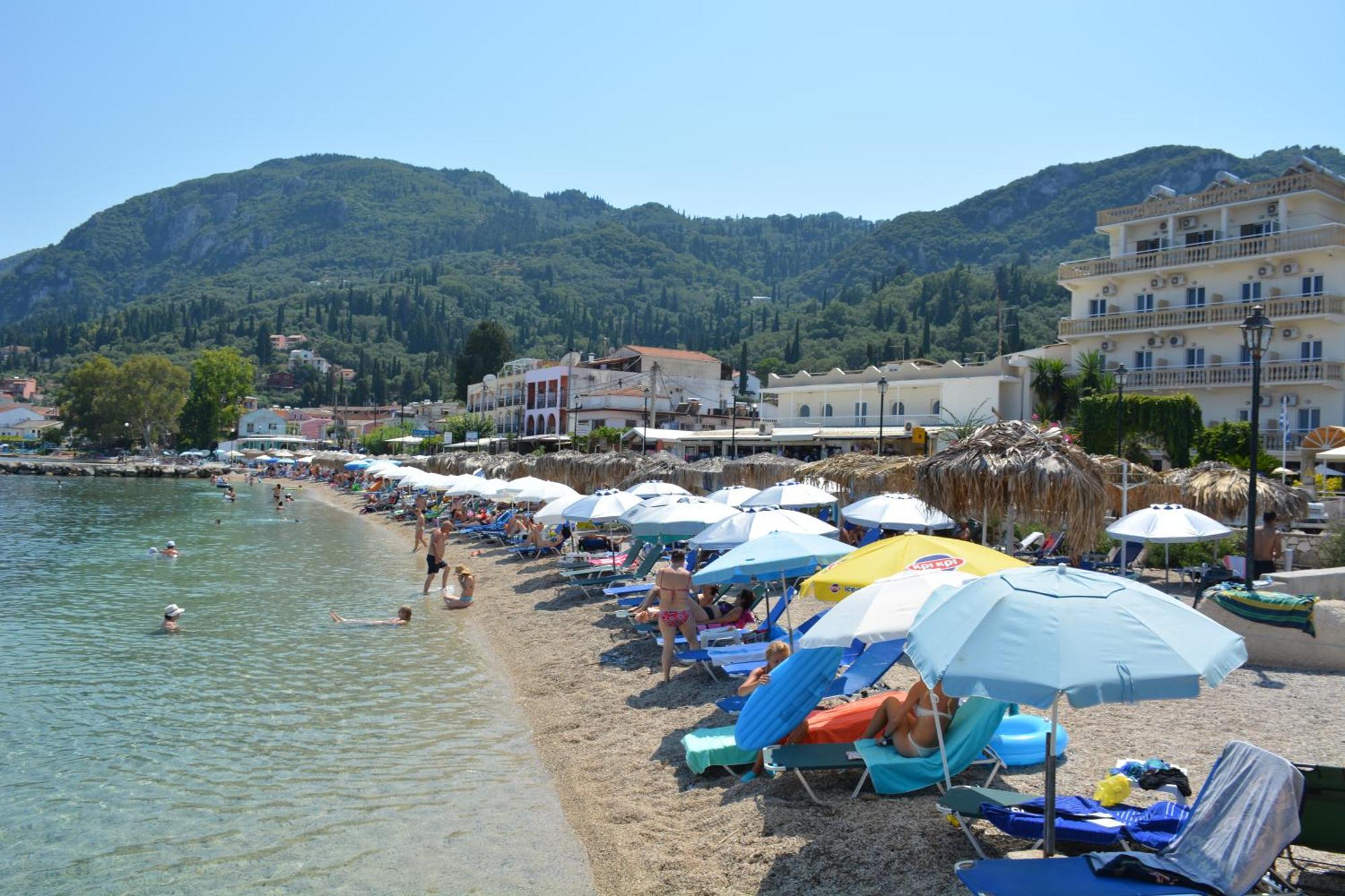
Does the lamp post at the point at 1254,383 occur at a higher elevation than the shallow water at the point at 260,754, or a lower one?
higher

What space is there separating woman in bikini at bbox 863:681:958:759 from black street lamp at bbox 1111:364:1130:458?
19036mm

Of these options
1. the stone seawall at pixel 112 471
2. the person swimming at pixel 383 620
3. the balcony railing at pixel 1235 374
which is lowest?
the stone seawall at pixel 112 471

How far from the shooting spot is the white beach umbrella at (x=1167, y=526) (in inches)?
542

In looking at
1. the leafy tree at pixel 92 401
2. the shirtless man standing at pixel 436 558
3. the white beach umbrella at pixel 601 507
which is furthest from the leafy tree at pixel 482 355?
the white beach umbrella at pixel 601 507

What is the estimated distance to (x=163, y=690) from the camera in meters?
11.2

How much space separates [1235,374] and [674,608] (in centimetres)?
3236

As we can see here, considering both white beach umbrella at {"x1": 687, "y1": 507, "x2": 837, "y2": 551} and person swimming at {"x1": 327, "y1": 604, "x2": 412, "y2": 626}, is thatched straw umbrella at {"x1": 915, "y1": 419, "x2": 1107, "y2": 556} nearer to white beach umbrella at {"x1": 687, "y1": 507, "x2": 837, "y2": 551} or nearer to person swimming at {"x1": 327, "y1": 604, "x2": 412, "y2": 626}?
white beach umbrella at {"x1": 687, "y1": 507, "x2": 837, "y2": 551}

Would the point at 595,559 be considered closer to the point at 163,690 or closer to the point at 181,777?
the point at 163,690

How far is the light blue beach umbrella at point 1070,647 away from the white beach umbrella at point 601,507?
1169 centimetres

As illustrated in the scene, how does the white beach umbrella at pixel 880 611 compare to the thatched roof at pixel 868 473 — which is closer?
the white beach umbrella at pixel 880 611

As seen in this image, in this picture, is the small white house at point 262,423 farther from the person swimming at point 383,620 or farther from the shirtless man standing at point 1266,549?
the shirtless man standing at point 1266,549

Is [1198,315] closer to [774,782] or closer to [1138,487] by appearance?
[1138,487]

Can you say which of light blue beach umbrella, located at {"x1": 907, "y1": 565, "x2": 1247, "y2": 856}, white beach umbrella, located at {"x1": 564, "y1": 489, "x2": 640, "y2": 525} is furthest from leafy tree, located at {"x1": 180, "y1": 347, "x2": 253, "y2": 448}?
light blue beach umbrella, located at {"x1": 907, "y1": 565, "x2": 1247, "y2": 856}

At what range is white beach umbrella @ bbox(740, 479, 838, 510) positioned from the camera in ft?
57.1
